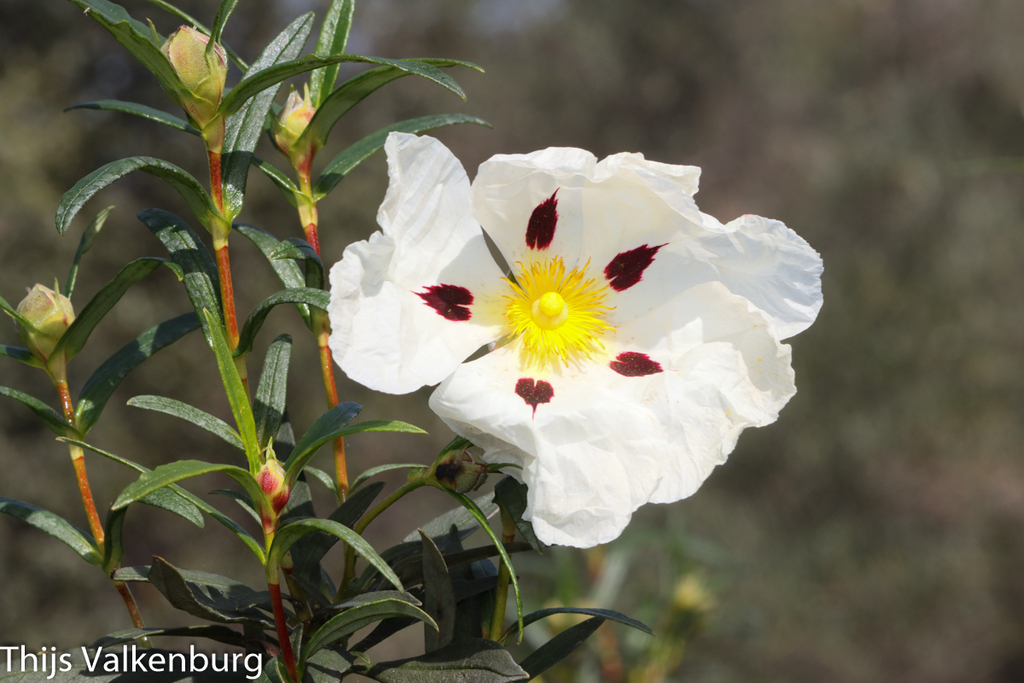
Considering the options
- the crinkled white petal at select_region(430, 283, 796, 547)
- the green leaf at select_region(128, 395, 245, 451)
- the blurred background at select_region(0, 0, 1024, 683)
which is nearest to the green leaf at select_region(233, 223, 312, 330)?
the green leaf at select_region(128, 395, 245, 451)

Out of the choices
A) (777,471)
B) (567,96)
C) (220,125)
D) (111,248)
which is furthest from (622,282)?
(567,96)

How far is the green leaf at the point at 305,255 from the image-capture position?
72cm

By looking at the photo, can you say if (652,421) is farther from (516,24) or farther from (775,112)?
(775,112)

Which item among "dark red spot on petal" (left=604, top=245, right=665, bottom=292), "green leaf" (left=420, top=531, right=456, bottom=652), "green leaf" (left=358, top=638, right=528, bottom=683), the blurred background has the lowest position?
"green leaf" (left=358, top=638, right=528, bottom=683)

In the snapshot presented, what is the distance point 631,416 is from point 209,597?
1.51 ft

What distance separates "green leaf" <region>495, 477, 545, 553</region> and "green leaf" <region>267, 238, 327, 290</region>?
28 centimetres

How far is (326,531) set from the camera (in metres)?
0.60

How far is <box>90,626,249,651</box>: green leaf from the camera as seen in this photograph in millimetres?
716

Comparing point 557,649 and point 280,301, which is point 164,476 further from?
point 557,649

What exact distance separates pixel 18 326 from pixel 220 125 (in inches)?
11.7

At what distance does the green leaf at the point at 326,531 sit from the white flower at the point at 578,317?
0.12m

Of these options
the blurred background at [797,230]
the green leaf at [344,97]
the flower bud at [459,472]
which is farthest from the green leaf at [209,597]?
the blurred background at [797,230]

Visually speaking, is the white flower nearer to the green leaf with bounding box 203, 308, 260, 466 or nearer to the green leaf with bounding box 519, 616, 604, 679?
the green leaf with bounding box 203, 308, 260, 466

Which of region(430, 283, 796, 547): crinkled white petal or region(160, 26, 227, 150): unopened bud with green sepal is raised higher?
region(160, 26, 227, 150): unopened bud with green sepal
